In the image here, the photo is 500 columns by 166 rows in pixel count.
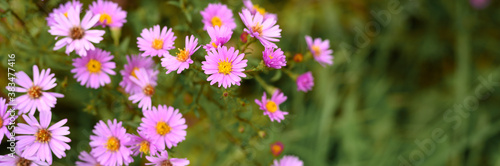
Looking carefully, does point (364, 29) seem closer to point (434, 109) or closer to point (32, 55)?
point (434, 109)

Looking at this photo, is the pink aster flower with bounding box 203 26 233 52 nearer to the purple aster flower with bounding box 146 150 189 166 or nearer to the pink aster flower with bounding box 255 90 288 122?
the pink aster flower with bounding box 255 90 288 122

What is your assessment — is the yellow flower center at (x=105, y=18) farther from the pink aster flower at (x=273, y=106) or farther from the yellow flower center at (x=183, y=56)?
the pink aster flower at (x=273, y=106)

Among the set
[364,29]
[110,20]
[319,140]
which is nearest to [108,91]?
[110,20]

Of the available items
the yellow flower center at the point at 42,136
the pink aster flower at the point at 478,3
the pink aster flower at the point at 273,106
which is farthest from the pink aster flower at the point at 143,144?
the pink aster flower at the point at 478,3

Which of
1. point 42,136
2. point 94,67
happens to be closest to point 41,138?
point 42,136

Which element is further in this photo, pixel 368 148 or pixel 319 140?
pixel 368 148

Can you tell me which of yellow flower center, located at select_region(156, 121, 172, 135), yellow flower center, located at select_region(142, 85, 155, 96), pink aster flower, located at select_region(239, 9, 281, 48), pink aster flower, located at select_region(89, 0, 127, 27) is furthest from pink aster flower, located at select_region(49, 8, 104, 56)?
pink aster flower, located at select_region(239, 9, 281, 48)

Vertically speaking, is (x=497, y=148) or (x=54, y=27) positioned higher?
(x=497, y=148)
